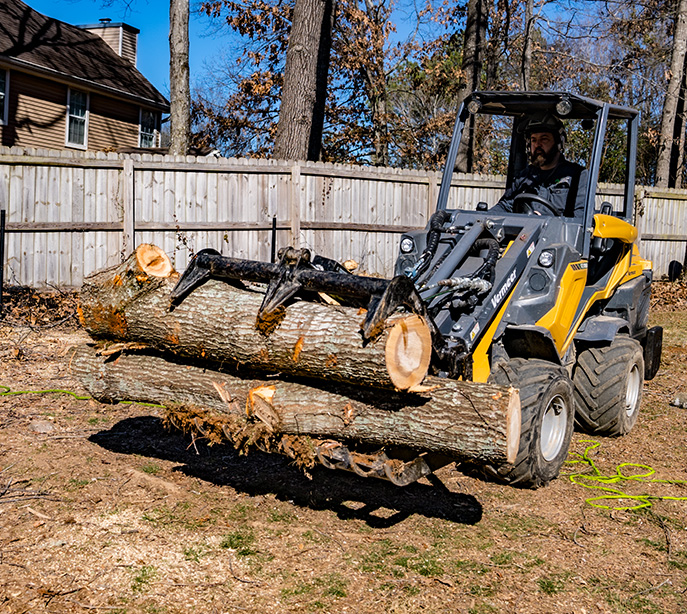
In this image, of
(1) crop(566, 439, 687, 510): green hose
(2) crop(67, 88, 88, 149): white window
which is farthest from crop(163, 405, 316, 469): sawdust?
(2) crop(67, 88, 88, 149): white window

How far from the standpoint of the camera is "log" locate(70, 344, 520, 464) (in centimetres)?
385

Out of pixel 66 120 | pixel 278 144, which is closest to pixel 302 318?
pixel 278 144

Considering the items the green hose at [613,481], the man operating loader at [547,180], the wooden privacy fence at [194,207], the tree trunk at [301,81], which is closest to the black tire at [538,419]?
the green hose at [613,481]

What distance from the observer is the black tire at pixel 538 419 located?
464cm

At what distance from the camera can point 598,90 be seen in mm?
31250

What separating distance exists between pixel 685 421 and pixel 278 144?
931 cm

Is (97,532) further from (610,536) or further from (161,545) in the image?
(610,536)

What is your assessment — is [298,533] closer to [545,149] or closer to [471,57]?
[545,149]

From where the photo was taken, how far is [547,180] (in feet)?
20.4

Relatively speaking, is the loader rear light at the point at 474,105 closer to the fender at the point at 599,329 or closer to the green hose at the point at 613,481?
the fender at the point at 599,329

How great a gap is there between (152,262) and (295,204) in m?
8.87

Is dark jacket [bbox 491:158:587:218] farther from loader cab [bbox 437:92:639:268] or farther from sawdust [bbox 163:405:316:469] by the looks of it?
sawdust [bbox 163:405:316:469]

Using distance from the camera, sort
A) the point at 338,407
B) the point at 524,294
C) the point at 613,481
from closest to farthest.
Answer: the point at 338,407 → the point at 613,481 → the point at 524,294

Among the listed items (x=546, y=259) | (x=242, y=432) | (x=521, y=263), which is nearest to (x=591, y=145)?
(x=546, y=259)
